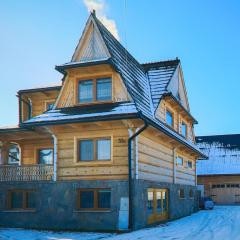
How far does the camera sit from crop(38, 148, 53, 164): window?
23.3 m

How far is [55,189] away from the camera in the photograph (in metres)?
19.3

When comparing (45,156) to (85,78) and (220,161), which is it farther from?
(220,161)

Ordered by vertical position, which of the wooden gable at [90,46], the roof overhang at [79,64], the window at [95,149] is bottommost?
the window at [95,149]

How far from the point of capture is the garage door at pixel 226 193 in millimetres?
43281

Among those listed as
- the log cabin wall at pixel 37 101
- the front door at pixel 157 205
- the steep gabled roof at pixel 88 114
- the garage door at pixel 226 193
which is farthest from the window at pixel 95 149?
the garage door at pixel 226 193

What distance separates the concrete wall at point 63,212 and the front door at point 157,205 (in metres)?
2.75

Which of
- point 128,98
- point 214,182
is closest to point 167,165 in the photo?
point 128,98

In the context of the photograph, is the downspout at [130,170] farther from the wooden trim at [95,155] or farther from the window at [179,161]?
the window at [179,161]

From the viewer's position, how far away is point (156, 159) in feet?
70.8

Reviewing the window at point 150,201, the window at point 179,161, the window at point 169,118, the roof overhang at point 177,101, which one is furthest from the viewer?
the window at point 179,161

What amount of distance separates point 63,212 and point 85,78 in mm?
6127

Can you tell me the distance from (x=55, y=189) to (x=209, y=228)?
7.10 metres

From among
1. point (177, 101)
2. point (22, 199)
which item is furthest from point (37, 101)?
point (177, 101)

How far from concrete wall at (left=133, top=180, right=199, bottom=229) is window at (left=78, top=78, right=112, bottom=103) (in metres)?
4.17
